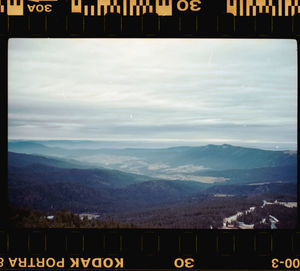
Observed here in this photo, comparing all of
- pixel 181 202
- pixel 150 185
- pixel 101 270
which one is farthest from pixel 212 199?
pixel 101 270

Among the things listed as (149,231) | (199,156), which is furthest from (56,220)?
(199,156)

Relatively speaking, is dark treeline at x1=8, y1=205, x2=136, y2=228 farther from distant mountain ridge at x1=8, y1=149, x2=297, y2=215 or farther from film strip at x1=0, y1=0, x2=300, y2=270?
distant mountain ridge at x1=8, y1=149, x2=297, y2=215

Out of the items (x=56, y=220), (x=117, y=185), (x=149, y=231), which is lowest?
(x=117, y=185)

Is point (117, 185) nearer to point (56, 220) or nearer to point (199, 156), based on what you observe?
point (199, 156)

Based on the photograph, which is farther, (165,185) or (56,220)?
(165,185)

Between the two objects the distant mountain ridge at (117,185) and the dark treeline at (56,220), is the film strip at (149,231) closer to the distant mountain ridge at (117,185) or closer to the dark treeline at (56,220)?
the dark treeline at (56,220)

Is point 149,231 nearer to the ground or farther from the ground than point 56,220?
farther from the ground

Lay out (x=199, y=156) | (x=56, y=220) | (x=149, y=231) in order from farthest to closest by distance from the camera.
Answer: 1. (x=199, y=156)
2. (x=56, y=220)
3. (x=149, y=231)

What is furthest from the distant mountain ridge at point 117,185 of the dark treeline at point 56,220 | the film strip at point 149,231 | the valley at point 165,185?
the film strip at point 149,231

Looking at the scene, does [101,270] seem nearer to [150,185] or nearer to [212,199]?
[212,199]

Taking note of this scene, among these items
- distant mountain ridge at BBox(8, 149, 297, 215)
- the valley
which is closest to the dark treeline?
the valley

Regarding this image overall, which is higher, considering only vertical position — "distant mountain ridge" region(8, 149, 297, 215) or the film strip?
the film strip
